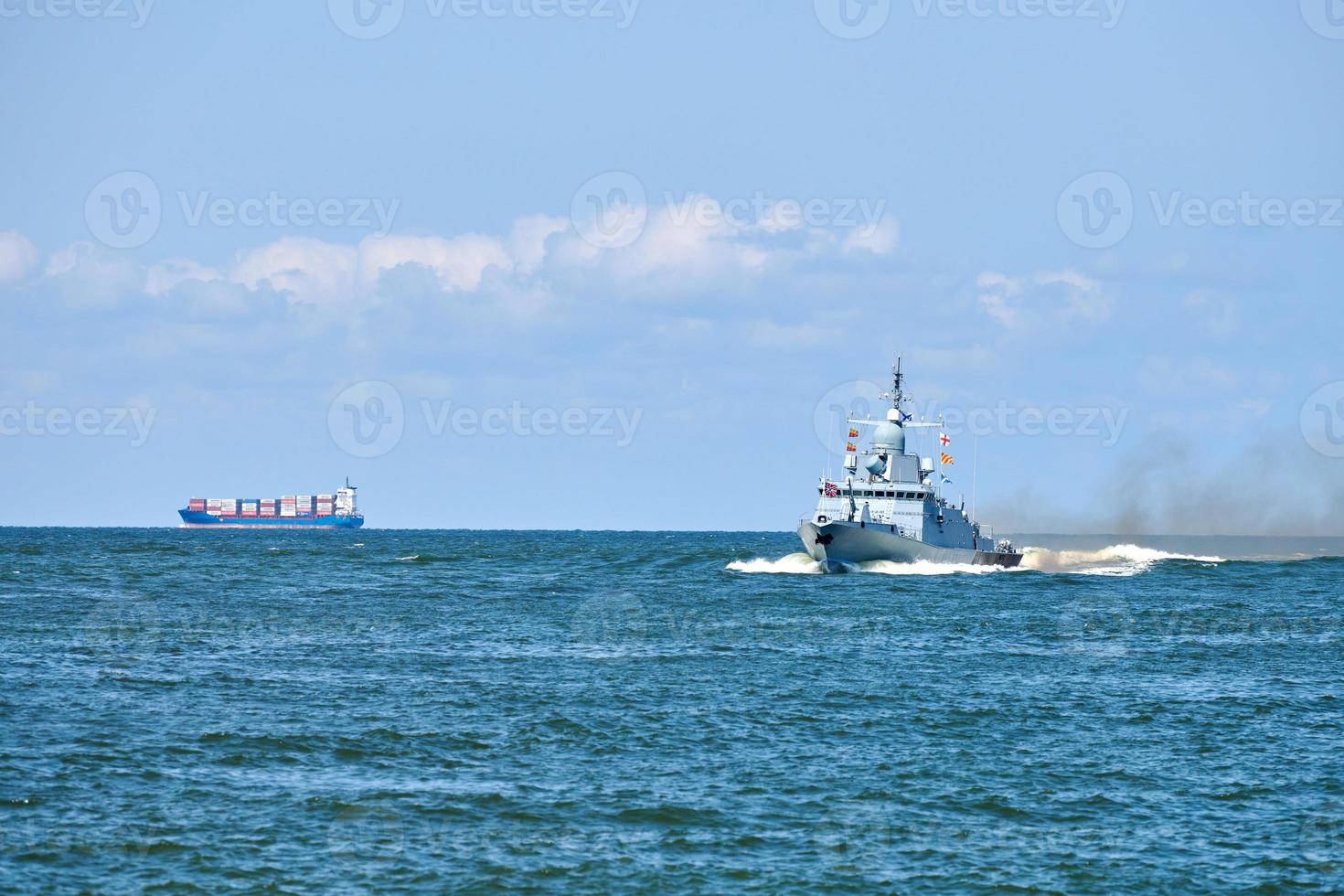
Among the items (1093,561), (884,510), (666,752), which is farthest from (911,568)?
(666,752)

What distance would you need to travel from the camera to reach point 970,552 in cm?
9850

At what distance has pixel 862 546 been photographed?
88.7 m

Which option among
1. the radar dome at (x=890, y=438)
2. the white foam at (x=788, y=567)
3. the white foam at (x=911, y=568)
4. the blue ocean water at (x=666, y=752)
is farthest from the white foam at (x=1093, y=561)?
the blue ocean water at (x=666, y=752)

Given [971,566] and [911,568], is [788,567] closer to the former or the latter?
[911,568]

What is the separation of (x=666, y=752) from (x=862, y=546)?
60.9 metres

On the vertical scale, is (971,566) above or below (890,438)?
below

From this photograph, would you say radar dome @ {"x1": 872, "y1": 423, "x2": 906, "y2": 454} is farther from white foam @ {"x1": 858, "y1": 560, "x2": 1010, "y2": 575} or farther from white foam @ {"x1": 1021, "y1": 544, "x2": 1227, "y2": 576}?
white foam @ {"x1": 1021, "y1": 544, "x2": 1227, "y2": 576}

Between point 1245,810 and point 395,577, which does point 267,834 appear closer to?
point 1245,810

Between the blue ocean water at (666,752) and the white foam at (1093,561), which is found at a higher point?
the white foam at (1093,561)

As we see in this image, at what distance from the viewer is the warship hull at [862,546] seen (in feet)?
287

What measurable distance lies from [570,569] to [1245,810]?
302 feet

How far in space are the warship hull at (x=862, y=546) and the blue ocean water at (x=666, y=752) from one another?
86.1ft

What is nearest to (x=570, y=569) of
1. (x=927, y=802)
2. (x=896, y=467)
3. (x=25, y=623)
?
(x=896, y=467)

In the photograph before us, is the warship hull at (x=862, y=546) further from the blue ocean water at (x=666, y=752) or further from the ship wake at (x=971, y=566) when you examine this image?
the blue ocean water at (x=666, y=752)
